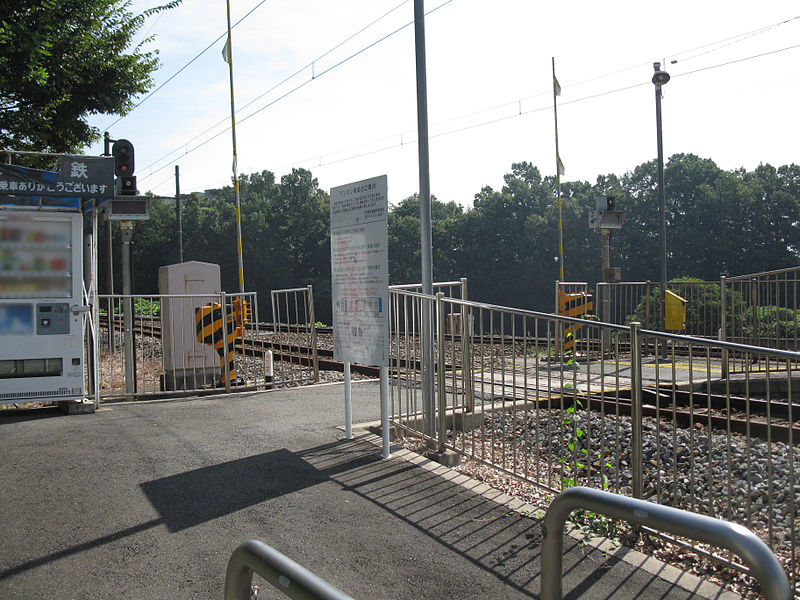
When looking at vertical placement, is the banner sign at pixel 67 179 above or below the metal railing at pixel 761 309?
above

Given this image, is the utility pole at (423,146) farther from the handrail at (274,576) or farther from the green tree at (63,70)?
the green tree at (63,70)

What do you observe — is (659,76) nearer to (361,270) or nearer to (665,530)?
(361,270)

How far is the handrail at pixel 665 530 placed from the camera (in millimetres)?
2072

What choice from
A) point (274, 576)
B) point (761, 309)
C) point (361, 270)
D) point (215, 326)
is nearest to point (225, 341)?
point (215, 326)

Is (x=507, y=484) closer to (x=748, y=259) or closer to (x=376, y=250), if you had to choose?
(x=376, y=250)

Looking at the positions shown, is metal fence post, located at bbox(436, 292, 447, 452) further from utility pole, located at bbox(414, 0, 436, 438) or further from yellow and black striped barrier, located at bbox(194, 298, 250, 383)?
yellow and black striped barrier, located at bbox(194, 298, 250, 383)

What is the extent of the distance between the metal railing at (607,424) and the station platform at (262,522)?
23.5 inches

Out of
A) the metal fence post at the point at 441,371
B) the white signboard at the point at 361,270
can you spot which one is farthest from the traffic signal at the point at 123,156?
the metal fence post at the point at 441,371

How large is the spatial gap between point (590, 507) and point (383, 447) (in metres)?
4.21

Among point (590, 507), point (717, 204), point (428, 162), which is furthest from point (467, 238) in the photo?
point (590, 507)

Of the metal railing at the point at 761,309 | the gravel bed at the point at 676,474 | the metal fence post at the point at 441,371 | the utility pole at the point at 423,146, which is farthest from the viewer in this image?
the metal railing at the point at 761,309

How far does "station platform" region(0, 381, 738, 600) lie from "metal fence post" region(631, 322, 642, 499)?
61 centimetres

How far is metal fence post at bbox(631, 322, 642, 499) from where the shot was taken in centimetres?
474

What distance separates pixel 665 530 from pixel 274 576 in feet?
4.17
